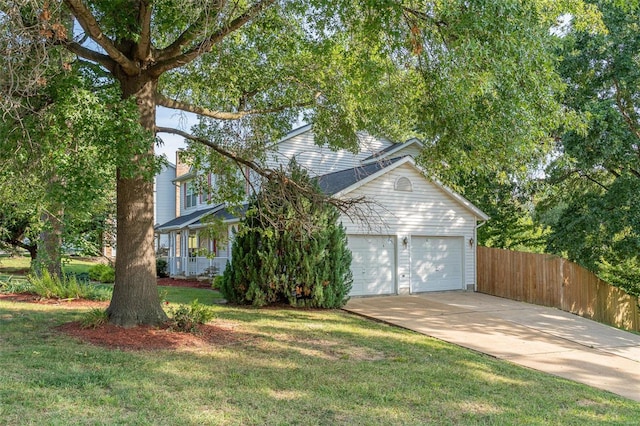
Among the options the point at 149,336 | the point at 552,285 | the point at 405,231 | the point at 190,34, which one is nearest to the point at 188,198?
the point at 405,231

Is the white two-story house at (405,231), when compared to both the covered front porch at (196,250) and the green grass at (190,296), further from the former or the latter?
the covered front porch at (196,250)

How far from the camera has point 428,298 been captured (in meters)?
15.6

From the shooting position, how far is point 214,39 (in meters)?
8.83

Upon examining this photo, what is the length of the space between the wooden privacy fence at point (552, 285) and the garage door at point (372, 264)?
3.68 m

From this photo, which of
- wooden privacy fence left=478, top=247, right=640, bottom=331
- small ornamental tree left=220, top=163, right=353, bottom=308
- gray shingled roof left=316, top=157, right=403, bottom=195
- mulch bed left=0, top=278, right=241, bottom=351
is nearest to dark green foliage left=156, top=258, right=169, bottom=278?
gray shingled roof left=316, top=157, right=403, bottom=195

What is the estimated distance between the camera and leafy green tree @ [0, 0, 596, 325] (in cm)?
728

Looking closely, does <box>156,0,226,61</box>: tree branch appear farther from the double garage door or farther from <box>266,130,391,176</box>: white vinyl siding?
<box>266,130,391,176</box>: white vinyl siding

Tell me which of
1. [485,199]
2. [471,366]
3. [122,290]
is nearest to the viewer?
[471,366]

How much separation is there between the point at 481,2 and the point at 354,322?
6976mm

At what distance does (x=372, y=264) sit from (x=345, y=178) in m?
3.05

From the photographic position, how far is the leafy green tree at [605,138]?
14.1 meters

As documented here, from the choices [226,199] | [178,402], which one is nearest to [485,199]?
[226,199]

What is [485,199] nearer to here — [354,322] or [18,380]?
[354,322]

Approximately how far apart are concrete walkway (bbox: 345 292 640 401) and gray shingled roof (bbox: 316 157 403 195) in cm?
343
